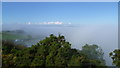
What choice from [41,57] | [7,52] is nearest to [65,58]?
[41,57]

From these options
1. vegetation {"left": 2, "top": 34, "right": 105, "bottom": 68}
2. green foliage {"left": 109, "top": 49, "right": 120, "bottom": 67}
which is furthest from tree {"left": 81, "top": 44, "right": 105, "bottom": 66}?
green foliage {"left": 109, "top": 49, "right": 120, "bottom": 67}

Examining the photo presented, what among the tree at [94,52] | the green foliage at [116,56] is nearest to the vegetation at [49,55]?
the tree at [94,52]

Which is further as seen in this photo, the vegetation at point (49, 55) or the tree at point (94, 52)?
the tree at point (94, 52)

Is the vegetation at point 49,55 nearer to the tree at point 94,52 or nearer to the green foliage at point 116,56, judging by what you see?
the tree at point 94,52

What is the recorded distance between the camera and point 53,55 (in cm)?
238

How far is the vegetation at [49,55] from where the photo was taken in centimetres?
236

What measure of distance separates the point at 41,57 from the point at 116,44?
1226mm

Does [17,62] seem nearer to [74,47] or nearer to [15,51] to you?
[15,51]

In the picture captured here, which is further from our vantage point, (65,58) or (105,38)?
(105,38)

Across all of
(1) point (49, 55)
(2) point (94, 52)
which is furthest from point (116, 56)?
(1) point (49, 55)

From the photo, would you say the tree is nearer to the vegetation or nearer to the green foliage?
the vegetation

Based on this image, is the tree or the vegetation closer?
the vegetation

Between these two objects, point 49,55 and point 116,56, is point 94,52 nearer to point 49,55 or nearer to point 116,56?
point 116,56

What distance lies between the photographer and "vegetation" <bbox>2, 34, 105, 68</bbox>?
7.73 ft
